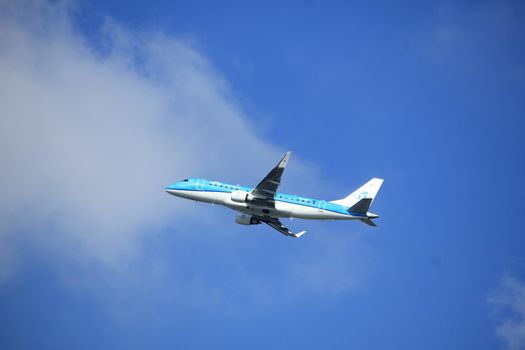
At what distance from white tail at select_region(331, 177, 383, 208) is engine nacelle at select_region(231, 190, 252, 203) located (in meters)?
10.1

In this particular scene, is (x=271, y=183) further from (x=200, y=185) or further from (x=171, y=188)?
(x=171, y=188)

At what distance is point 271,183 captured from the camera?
213 ft

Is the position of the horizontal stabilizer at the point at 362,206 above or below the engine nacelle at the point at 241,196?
above

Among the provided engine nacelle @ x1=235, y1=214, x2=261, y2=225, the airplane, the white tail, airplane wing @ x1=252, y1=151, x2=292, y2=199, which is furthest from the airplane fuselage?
engine nacelle @ x1=235, y1=214, x2=261, y2=225

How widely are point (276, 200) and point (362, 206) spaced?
9.70 meters

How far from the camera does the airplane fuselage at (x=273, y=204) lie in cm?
6675

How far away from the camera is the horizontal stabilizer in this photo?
6350 cm

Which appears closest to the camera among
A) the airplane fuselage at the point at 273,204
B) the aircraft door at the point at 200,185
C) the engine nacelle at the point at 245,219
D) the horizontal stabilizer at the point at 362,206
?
the horizontal stabilizer at the point at 362,206

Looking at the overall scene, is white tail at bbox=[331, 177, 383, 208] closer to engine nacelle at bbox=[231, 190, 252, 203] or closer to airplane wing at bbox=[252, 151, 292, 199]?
airplane wing at bbox=[252, 151, 292, 199]

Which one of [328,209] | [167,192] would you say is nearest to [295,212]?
[328,209]

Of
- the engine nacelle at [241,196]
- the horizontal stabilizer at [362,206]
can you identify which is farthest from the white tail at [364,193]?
the engine nacelle at [241,196]

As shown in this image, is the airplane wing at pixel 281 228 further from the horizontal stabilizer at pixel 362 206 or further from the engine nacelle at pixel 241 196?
the horizontal stabilizer at pixel 362 206

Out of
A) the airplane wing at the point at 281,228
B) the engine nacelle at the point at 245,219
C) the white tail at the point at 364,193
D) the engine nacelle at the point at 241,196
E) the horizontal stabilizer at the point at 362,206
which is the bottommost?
the engine nacelle at the point at 241,196

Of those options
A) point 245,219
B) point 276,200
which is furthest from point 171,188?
point 276,200
